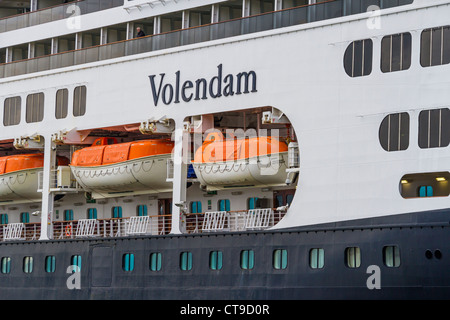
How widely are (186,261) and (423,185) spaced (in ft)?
25.7

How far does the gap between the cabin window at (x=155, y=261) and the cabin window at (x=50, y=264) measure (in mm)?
4593

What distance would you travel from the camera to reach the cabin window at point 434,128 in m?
27.9

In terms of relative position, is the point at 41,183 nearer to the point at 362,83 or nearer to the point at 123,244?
the point at 123,244

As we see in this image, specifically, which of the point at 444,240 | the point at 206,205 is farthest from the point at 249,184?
the point at 444,240

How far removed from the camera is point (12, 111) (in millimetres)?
40219

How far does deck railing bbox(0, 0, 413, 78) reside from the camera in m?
30.6

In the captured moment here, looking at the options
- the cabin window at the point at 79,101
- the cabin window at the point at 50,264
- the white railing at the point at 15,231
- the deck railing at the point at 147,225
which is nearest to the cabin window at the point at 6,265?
the deck railing at the point at 147,225

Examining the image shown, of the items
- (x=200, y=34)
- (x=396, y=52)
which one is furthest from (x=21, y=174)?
(x=396, y=52)

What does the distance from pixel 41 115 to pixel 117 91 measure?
165 inches

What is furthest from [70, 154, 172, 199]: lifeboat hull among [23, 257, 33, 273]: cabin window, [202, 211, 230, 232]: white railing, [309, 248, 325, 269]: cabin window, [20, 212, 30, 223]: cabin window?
[309, 248, 325, 269]: cabin window

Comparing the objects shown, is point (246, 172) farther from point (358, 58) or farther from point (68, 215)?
point (68, 215)

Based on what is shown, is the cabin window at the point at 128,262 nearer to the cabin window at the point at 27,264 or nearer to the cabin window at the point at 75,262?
the cabin window at the point at 75,262
